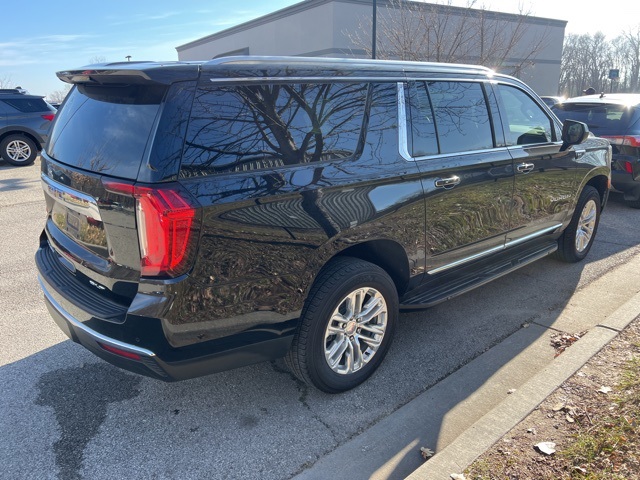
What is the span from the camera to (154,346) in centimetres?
241

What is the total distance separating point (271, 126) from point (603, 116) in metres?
7.18

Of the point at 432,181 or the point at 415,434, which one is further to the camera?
the point at 432,181

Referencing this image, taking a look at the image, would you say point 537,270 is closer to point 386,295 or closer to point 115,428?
point 386,295

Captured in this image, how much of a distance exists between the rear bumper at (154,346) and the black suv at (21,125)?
37.1ft

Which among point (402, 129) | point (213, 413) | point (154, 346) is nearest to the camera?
point (154, 346)

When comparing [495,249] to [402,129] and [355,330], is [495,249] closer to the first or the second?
[402,129]

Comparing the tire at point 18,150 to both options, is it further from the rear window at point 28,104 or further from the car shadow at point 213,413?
→ the car shadow at point 213,413

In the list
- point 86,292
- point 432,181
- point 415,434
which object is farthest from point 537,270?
point 86,292

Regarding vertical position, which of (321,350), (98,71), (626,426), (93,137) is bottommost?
(626,426)

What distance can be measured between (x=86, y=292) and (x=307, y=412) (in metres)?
1.43

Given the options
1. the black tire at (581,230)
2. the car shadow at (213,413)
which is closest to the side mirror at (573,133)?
the black tire at (581,230)

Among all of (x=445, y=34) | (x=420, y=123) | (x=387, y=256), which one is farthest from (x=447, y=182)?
(x=445, y=34)

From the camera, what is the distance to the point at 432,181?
3.39 m

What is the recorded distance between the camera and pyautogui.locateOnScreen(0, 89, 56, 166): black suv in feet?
40.1
